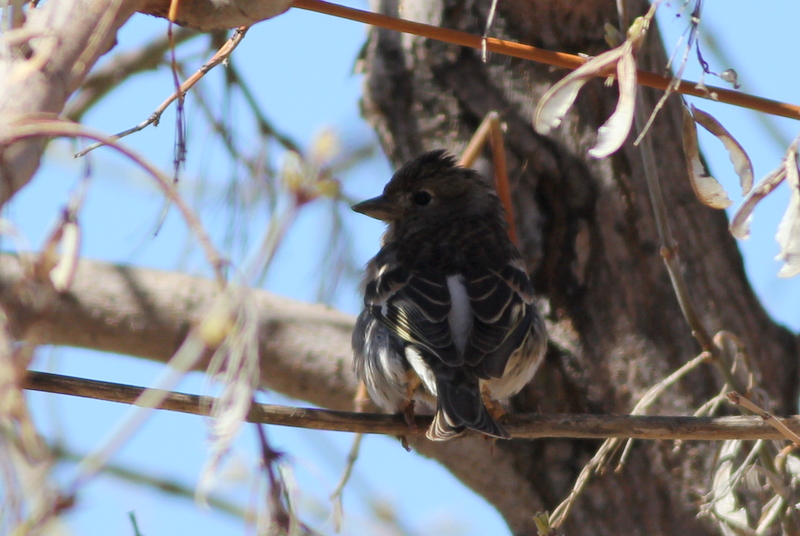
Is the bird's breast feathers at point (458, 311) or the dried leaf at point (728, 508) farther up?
the bird's breast feathers at point (458, 311)

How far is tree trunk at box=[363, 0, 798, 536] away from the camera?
4.31m

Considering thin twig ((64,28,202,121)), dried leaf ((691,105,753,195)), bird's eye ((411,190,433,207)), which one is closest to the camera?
dried leaf ((691,105,753,195))

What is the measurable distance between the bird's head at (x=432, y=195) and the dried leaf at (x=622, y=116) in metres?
2.71

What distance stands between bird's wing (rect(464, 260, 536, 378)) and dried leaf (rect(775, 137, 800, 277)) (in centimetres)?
173

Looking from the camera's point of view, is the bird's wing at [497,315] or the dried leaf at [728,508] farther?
the bird's wing at [497,315]

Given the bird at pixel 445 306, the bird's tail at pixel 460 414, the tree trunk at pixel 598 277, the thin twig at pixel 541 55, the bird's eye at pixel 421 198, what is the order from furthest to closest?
the bird's eye at pixel 421 198 → the tree trunk at pixel 598 277 → the bird at pixel 445 306 → the bird's tail at pixel 460 414 → the thin twig at pixel 541 55

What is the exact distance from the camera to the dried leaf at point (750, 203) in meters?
2.06

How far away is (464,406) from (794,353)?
220 centimetres

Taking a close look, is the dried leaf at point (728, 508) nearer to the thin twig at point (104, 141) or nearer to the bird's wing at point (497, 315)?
the bird's wing at point (497, 315)

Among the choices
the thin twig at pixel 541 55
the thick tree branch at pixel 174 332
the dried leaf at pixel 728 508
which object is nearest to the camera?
the thin twig at pixel 541 55

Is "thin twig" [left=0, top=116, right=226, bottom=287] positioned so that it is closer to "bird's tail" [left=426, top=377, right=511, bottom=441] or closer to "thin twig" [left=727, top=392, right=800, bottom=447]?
"thin twig" [left=727, top=392, right=800, bottom=447]

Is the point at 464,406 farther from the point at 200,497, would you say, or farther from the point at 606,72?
the point at 200,497

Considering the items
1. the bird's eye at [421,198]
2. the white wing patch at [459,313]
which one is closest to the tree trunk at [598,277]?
the bird's eye at [421,198]

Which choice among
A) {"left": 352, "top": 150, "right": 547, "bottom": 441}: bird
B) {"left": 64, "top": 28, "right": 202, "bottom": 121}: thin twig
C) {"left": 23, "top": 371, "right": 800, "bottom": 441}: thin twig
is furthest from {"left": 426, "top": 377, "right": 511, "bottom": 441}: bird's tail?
{"left": 64, "top": 28, "right": 202, "bottom": 121}: thin twig
